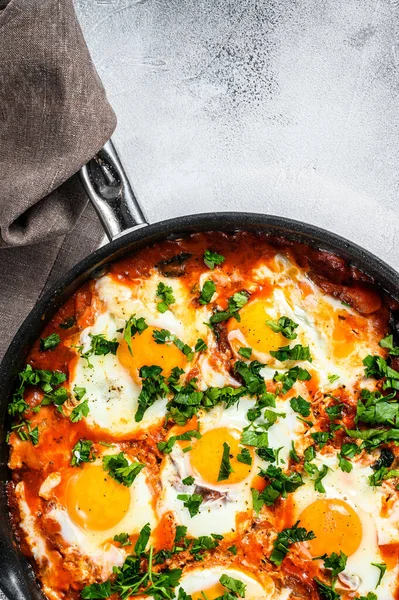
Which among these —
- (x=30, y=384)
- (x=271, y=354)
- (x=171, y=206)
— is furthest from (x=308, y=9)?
(x=30, y=384)

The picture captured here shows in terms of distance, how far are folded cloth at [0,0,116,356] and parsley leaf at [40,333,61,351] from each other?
18.5 inches

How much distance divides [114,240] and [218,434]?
40.6 inches

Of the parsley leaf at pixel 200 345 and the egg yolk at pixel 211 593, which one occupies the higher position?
the parsley leaf at pixel 200 345

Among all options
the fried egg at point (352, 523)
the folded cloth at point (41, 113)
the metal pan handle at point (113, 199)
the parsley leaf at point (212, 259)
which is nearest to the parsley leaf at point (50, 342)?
the folded cloth at point (41, 113)

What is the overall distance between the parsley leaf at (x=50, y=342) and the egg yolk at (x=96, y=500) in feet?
2.03

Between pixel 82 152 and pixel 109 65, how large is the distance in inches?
29.3

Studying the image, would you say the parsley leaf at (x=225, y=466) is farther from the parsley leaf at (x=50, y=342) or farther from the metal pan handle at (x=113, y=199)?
the metal pan handle at (x=113, y=199)

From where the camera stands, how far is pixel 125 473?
3551mm

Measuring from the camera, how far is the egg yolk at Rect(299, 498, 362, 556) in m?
3.48

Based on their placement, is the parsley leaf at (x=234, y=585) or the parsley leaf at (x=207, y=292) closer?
the parsley leaf at (x=234, y=585)

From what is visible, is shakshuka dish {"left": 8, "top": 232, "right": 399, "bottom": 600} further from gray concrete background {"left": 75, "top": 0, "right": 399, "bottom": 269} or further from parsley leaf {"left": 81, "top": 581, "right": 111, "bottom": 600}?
gray concrete background {"left": 75, "top": 0, "right": 399, "bottom": 269}

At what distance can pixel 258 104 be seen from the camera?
393 cm

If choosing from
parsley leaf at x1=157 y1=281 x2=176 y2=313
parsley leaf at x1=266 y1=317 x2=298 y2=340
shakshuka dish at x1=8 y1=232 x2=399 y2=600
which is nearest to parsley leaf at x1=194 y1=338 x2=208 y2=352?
shakshuka dish at x1=8 y1=232 x2=399 y2=600

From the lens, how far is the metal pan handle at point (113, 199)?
349cm
